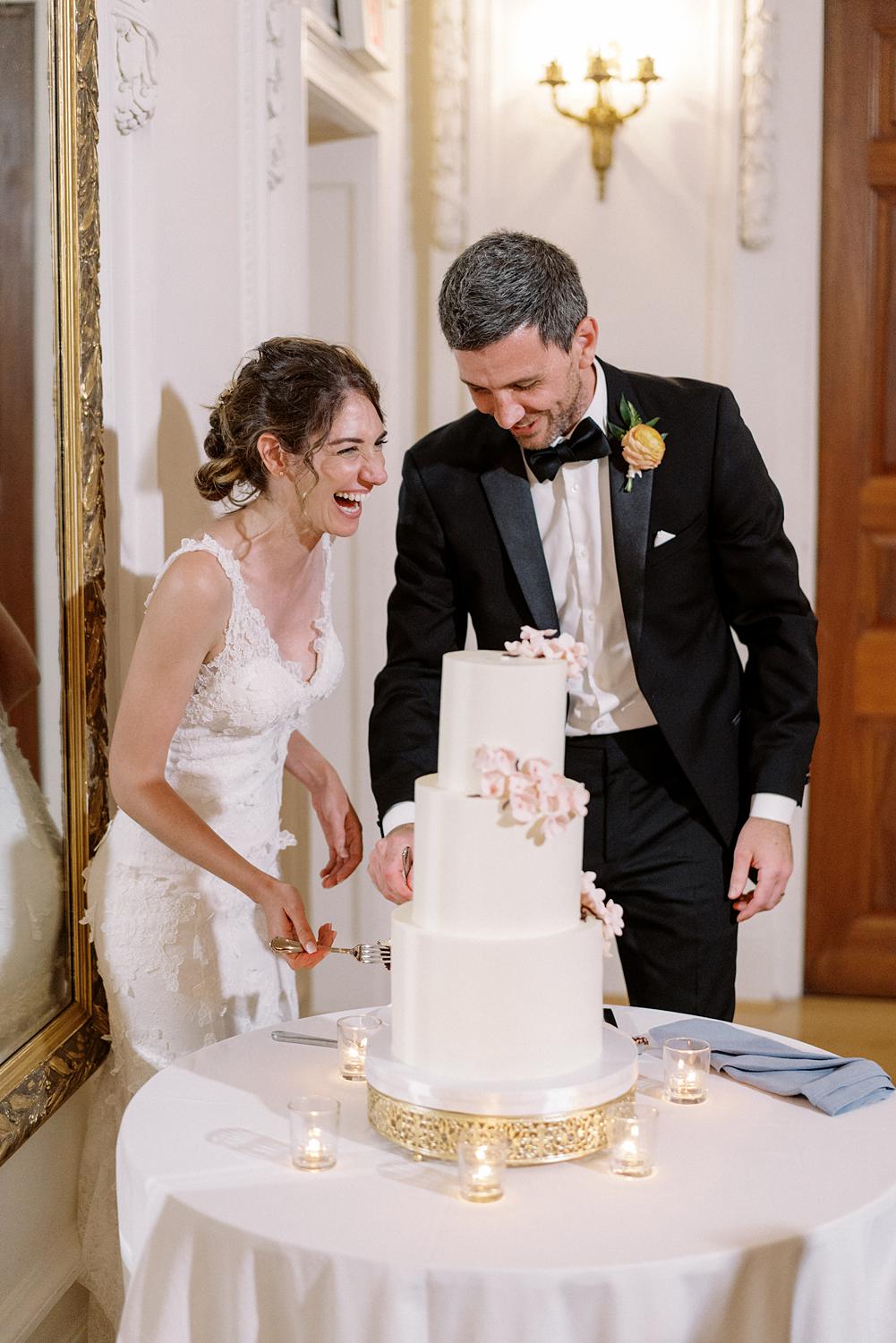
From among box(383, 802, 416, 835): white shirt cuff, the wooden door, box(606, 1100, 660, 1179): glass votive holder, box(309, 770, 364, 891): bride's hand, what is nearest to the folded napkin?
box(606, 1100, 660, 1179): glass votive holder

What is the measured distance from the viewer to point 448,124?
166 inches

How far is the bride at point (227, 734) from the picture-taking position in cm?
211

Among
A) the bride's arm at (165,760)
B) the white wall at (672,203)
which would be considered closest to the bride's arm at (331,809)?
the bride's arm at (165,760)

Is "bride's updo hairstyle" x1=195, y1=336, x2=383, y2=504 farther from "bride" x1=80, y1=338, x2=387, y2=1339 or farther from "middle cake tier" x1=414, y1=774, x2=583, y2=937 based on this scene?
"middle cake tier" x1=414, y1=774, x2=583, y2=937

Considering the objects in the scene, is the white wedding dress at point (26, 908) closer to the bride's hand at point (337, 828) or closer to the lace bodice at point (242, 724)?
the lace bodice at point (242, 724)

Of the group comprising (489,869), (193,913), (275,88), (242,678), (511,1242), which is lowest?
(511,1242)

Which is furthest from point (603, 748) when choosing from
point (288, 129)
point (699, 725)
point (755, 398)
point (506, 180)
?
point (506, 180)

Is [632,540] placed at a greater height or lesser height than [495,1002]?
greater

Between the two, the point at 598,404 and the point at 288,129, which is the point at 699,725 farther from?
the point at 288,129

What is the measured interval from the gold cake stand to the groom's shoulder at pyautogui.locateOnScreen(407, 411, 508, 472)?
116 cm

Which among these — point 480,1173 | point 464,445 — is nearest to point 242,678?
point 464,445

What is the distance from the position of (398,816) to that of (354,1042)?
41cm

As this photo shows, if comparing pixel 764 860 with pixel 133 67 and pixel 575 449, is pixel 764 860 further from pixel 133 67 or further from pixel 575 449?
pixel 133 67

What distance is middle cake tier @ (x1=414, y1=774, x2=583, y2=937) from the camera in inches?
60.1
